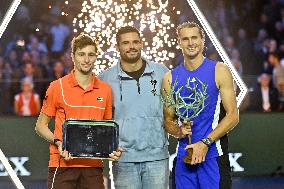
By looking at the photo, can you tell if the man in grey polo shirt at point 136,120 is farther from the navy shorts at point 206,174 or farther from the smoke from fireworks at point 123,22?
the smoke from fireworks at point 123,22

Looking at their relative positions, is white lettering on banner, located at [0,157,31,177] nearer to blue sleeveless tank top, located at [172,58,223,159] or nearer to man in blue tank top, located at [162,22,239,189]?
man in blue tank top, located at [162,22,239,189]

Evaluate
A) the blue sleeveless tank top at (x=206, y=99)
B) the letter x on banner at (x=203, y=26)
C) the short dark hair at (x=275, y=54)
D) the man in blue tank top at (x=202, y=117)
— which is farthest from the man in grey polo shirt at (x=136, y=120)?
the short dark hair at (x=275, y=54)

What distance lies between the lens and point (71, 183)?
16.1 ft

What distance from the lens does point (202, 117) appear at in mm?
4969

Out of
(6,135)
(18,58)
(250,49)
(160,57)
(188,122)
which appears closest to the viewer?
(188,122)

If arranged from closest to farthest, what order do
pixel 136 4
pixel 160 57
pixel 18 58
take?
pixel 136 4 < pixel 160 57 < pixel 18 58

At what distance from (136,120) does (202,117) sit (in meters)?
0.50

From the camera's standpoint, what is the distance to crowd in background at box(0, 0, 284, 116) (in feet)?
31.5

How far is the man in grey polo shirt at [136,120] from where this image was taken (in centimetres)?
515

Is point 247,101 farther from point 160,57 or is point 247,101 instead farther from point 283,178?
point 160,57

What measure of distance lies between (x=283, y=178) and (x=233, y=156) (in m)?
0.78

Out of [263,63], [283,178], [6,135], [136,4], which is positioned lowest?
[283,178]

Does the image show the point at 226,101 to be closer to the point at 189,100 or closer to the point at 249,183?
the point at 189,100

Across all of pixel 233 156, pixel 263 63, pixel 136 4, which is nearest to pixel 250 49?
pixel 263 63
